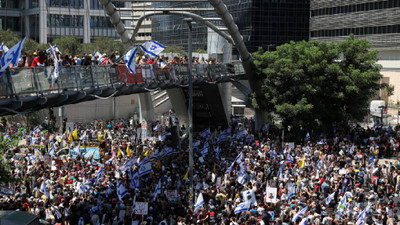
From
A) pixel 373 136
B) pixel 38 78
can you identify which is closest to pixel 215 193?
pixel 38 78

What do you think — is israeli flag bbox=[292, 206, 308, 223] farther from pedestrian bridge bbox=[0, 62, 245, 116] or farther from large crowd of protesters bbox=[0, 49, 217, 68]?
large crowd of protesters bbox=[0, 49, 217, 68]

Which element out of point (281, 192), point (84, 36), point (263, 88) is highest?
point (84, 36)

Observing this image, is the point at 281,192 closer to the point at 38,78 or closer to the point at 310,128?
the point at 38,78

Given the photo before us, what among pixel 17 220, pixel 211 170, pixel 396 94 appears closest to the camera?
pixel 17 220

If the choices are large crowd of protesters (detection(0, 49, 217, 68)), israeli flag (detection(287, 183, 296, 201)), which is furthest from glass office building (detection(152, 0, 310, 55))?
israeli flag (detection(287, 183, 296, 201))

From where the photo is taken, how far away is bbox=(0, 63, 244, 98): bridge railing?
1820 cm

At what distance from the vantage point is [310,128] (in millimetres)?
41750

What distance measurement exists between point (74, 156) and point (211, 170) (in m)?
7.69

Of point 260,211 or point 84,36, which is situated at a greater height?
point 84,36

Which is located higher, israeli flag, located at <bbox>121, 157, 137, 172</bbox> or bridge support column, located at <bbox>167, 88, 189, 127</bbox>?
bridge support column, located at <bbox>167, 88, 189, 127</bbox>

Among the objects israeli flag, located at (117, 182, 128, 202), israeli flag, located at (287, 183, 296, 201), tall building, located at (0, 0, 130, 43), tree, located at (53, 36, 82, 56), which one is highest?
tall building, located at (0, 0, 130, 43)

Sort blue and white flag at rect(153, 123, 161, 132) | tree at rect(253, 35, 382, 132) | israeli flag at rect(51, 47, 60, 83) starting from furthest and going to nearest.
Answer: tree at rect(253, 35, 382, 132), blue and white flag at rect(153, 123, 161, 132), israeli flag at rect(51, 47, 60, 83)

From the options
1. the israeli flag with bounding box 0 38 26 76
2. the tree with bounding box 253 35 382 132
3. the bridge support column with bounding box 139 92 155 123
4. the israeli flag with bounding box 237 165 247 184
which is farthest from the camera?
the bridge support column with bounding box 139 92 155 123

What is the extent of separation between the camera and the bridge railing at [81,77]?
18203 millimetres
